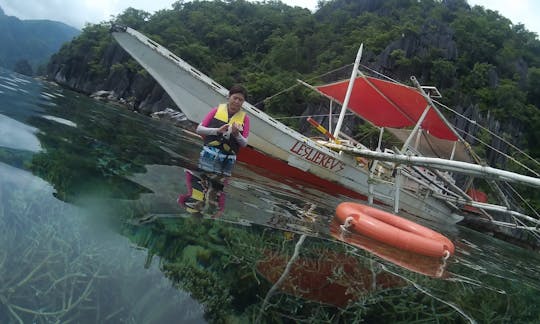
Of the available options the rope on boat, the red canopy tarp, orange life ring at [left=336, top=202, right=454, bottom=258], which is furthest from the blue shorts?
the red canopy tarp

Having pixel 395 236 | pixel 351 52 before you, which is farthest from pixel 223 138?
pixel 351 52

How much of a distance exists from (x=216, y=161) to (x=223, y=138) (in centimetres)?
40

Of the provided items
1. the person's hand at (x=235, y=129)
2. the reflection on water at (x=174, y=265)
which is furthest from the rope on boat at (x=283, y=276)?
the person's hand at (x=235, y=129)

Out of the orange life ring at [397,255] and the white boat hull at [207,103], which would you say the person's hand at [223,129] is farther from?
the white boat hull at [207,103]

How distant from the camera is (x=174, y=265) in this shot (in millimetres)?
2043

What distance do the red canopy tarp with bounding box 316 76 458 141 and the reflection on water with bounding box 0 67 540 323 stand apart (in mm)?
8363

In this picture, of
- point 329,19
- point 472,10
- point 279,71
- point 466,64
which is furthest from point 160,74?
point 472,10

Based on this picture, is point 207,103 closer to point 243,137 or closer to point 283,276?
point 243,137

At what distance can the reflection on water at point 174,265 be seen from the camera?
5.43 feet

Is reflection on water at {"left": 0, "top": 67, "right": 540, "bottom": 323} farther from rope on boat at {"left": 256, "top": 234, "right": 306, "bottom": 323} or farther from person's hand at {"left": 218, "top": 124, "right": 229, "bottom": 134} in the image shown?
person's hand at {"left": 218, "top": 124, "right": 229, "bottom": 134}

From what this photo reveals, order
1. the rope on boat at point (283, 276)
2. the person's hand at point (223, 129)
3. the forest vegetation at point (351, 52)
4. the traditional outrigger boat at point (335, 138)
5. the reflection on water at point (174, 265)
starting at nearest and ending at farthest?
the reflection on water at point (174, 265)
the rope on boat at point (283, 276)
the person's hand at point (223, 129)
the traditional outrigger boat at point (335, 138)
the forest vegetation at point (351, 52)

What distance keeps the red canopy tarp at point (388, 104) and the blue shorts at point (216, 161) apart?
6.47 m

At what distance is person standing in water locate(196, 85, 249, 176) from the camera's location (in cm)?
582

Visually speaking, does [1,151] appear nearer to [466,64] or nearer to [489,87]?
[489,87]
